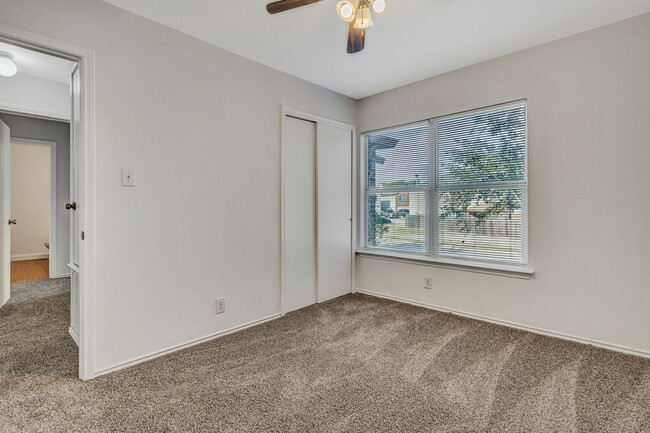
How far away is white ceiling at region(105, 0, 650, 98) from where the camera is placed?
2.02 metres

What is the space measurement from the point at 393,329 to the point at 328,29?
2.42 metres

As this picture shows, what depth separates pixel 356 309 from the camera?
10.5 ft

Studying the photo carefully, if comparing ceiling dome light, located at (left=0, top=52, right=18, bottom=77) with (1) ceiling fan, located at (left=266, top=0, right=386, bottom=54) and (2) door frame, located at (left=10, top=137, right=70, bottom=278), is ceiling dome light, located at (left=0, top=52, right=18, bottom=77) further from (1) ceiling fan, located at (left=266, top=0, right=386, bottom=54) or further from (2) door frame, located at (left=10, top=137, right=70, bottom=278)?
(1) ceiling fan, located at (left=266, top=0, right=386, bottom=54)

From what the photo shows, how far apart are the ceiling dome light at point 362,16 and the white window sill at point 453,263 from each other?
7.34 ft

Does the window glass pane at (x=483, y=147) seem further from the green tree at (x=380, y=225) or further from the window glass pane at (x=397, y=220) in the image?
the green tree at (x=380, y=225)

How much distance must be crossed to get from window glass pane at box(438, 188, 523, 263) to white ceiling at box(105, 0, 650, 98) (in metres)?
1.22

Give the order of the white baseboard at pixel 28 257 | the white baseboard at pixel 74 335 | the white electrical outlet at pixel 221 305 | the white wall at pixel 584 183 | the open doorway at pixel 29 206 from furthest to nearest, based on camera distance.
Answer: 1. the white baseboard at pixel 28 257
2. the open doorway at pixel 29 206
3. the white electrical outlet at pixel 221 305
4. the white baseboard at pixel 74 335
5. the white wall at pixel 584 183

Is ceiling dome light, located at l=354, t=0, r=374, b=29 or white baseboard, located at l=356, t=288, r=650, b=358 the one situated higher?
ceiling dome light, located at l=354, t=0, r=374, b=29

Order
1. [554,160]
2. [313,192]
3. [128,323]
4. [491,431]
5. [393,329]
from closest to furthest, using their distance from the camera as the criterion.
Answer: [491,431]
[128,323]
[554,160]
[393,329]
[313,192]

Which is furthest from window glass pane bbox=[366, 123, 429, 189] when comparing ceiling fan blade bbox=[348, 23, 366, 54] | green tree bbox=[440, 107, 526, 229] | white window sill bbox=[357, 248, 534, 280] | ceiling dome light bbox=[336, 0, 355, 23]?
ceiling dome light bbox=[336, 0, 355, 23]

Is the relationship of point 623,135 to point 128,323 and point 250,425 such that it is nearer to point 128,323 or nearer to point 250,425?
point 250,425

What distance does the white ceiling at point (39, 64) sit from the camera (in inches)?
107

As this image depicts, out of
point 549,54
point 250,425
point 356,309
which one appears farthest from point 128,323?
point 549,54

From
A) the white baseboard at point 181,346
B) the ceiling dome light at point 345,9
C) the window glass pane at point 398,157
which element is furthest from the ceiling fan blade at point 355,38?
the white baseboard at point 181,346
